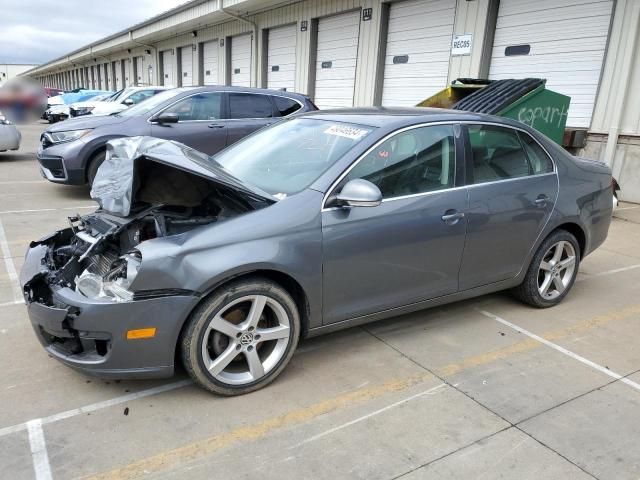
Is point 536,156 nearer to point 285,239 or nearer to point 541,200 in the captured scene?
point 541,200

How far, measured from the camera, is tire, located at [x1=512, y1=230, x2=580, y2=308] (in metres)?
4.21

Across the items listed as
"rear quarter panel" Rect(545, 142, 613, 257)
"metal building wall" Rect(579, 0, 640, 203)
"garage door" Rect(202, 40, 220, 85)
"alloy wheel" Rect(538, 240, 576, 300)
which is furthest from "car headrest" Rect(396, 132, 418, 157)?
"garage door" Rect(202, 40, 220, 85)

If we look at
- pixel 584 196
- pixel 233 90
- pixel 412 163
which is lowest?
pixel 584 196

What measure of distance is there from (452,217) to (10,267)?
413 centimetres

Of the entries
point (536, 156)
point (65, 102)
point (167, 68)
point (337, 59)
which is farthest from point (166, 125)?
point (167, 68)

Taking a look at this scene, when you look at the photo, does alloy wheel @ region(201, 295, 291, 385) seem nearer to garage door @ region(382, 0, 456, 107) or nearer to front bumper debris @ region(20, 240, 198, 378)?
front bumper debris @ region(20, 240, 198, 378)

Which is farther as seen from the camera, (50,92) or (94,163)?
(50,92)

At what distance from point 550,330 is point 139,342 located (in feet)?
9.97

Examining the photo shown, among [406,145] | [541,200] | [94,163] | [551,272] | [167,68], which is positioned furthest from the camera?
[167,68]

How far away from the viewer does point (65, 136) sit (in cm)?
792

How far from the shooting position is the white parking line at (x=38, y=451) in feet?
7.54

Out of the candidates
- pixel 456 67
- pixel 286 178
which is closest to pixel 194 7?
pixel 456 67

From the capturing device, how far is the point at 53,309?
104 inches

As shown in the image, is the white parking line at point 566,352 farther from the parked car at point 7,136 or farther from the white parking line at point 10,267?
the parked car at point 7,136
